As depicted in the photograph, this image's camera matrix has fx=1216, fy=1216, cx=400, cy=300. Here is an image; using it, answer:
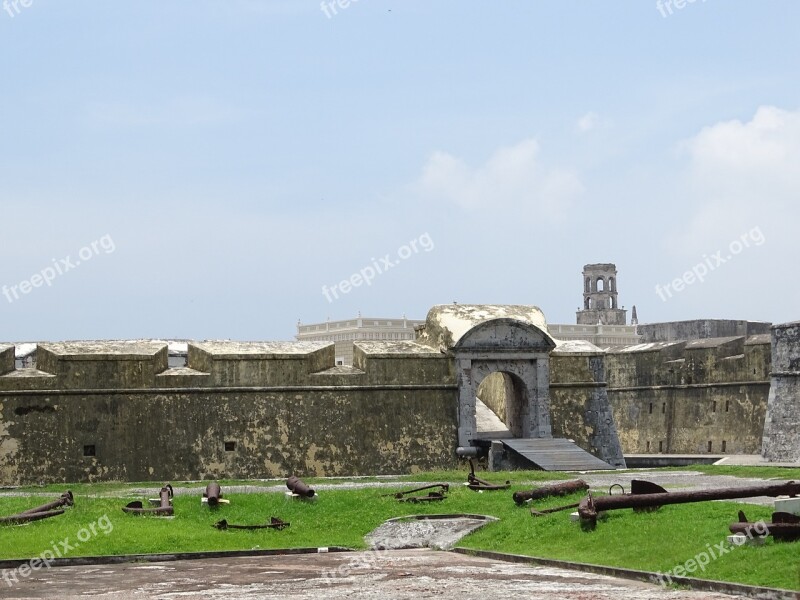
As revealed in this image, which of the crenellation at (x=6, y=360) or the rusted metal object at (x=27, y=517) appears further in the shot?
the crenellation at (x=6, y=360)

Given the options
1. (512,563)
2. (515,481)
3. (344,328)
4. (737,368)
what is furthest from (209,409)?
(344,328)

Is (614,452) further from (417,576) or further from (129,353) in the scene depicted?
(417,576)

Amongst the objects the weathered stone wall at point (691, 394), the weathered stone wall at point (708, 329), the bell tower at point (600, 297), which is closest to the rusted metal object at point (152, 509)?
the weathered stone wall at point (691, 394)

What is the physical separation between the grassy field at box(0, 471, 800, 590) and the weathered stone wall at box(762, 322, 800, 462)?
13.8m

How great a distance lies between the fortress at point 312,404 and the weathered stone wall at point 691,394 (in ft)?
13.1

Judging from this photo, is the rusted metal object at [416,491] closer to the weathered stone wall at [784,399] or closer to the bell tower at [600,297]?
the weathered stone wall at [784,399]

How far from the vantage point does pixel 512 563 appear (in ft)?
49.6

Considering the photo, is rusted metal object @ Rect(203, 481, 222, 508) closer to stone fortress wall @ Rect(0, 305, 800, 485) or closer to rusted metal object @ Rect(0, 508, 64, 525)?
rusted metal object @ Rect(0, 508, 64, 525)

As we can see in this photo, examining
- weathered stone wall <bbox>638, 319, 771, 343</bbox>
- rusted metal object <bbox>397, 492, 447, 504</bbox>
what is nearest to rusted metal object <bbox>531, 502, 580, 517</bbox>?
rusted metal object <bbox>397, 492, 447, 504</bbox>

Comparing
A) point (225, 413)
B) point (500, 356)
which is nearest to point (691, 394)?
point (500, 356)

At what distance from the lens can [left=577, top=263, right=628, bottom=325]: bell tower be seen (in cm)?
9919

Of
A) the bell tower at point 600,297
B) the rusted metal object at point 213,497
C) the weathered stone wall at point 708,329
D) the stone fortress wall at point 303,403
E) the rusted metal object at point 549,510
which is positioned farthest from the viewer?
the bell tower at point 600,297

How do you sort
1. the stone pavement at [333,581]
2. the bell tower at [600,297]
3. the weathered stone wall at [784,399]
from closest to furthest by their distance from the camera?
the stone pavement at [333,581] < the weathered stone wall at [784,399] < the bell tower at [600,297]

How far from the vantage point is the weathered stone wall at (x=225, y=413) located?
90.6ft
